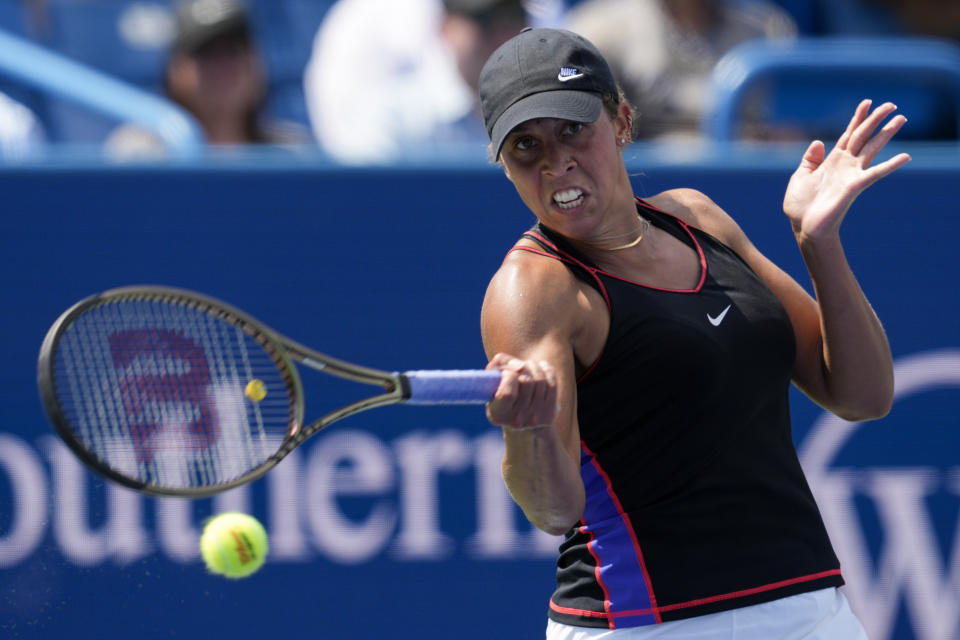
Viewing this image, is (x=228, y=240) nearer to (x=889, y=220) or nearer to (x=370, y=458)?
(x=370, y=458)

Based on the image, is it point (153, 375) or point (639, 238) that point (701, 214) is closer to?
point (639, 238)

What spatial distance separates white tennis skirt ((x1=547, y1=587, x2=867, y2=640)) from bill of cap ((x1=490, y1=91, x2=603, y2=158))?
2.86 ft

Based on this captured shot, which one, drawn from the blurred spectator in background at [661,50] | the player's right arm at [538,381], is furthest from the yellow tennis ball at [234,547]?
the blurred spectator in background at [661,50]

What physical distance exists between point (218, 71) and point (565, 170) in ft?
8.79

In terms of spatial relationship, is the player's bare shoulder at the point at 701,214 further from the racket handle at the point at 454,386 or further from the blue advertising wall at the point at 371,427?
the blue advertising wall at the point at 371,427

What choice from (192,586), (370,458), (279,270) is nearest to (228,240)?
(279,270)

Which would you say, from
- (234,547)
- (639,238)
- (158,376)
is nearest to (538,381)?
(639,238)

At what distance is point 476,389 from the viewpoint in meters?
1.93

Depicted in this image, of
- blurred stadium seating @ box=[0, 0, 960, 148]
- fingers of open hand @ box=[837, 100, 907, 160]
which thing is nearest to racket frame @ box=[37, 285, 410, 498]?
fingers of open hand @ box=[837, 100, 907, 160]

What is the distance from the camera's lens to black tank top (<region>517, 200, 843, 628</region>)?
2.11 meters

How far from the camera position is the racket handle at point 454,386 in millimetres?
1918

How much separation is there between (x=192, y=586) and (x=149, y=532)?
200 mm

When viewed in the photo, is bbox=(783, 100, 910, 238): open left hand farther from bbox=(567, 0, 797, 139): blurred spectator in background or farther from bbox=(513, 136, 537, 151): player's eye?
bbox=(567, 0, 797, 139): blurred spectator in background

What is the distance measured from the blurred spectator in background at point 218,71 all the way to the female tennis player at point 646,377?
2509 millimetres
